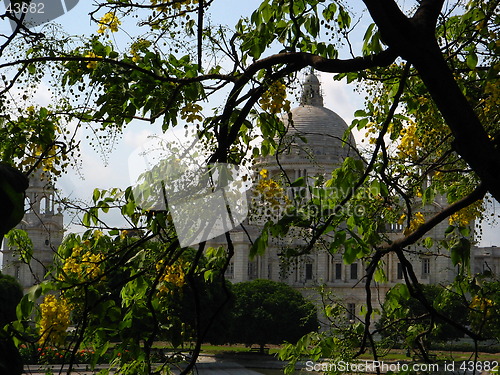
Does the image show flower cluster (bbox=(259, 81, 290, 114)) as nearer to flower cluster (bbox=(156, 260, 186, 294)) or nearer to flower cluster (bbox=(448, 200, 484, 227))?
flower cluster (bbox=(156, 260, 186, 294))

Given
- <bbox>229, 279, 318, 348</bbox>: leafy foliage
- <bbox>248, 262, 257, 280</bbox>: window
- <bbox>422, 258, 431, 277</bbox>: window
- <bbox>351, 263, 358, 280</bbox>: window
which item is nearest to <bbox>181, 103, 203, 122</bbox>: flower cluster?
<bbox>229, 279, 318, 348</bbox>: leafy foliage

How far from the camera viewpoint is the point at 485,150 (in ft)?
9.25

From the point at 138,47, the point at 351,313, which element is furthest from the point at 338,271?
the point at 138,47

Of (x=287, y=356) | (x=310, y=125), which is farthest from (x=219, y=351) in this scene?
(x=287, y=356)

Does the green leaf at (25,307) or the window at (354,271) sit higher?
the window at (354,271)

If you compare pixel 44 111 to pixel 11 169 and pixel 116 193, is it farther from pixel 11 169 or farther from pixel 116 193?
pixel 11 169

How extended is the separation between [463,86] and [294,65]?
5.05 feet

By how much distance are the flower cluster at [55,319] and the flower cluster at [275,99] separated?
1.45 m

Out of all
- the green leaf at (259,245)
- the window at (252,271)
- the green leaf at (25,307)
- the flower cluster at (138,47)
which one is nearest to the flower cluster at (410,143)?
the flower cluster at (138,47)

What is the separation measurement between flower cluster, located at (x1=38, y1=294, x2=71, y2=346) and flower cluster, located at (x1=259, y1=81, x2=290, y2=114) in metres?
1.45

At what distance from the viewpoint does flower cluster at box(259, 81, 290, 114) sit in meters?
3.72

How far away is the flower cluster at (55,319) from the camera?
4305 mm

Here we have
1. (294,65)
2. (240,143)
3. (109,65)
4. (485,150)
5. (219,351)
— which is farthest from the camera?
(219,351)

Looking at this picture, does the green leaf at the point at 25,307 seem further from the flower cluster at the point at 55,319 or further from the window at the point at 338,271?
the window at the point at 338,271
